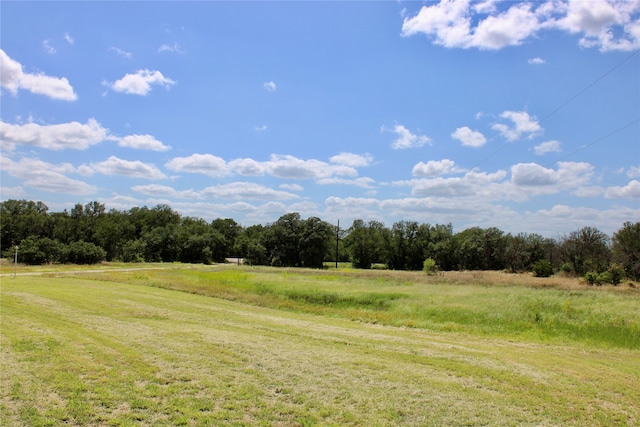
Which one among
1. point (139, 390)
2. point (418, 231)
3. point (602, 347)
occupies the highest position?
point (418, 231)

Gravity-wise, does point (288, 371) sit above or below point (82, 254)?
below

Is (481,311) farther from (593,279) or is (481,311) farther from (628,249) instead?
(628,249)

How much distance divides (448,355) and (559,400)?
152 inches

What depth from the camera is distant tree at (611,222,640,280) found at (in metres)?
50.0

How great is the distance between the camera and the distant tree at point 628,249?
1968 inches

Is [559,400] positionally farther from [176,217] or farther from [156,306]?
[176,217]

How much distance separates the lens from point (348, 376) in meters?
8.91

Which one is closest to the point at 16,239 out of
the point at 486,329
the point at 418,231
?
the point at 418,231

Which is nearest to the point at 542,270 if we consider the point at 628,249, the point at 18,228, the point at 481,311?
the point at 628,249

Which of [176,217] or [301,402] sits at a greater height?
[176,217]

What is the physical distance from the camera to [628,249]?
5331cm

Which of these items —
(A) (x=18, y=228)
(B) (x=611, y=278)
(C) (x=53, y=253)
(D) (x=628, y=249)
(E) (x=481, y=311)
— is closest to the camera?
(E) (x=481, y=311)

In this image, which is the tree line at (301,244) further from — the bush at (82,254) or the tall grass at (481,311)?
the tall grass at (481,311)

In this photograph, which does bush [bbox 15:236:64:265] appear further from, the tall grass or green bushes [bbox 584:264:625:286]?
green bushes [bbox 584:264:625:286]
